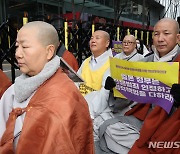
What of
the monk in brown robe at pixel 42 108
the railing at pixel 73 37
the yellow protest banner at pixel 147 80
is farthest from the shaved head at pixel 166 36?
the railing at pixel 73 37

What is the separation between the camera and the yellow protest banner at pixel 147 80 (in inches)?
85.1

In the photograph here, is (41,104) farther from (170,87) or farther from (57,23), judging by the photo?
Answer: (57,23)

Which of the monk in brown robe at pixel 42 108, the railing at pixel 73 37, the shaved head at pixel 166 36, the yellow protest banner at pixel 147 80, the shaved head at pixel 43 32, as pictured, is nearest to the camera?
the monk in brown robe at pixel 42 108

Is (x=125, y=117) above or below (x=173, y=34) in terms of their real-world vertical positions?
below

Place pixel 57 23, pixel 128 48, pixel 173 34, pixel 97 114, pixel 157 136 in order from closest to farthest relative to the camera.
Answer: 1. pixel 157 136
2. pixel 173 34
3. pixel 97 114
4. pixel 128 48
5. pixel 57 23

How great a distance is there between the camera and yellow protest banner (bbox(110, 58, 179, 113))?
2162 mm

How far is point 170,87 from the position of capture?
2.16 meters

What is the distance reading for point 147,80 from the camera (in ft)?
7.46

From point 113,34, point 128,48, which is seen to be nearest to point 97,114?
point 128,48

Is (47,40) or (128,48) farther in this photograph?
(128,48)

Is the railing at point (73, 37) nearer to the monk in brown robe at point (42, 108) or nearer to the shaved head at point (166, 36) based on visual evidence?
the shaved head at point (166, 36)

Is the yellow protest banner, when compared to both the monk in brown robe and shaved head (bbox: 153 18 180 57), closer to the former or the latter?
shaved head (bbox: 153 18 180 57)

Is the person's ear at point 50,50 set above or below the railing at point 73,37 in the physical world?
above

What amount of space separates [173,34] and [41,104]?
5.65 ft
